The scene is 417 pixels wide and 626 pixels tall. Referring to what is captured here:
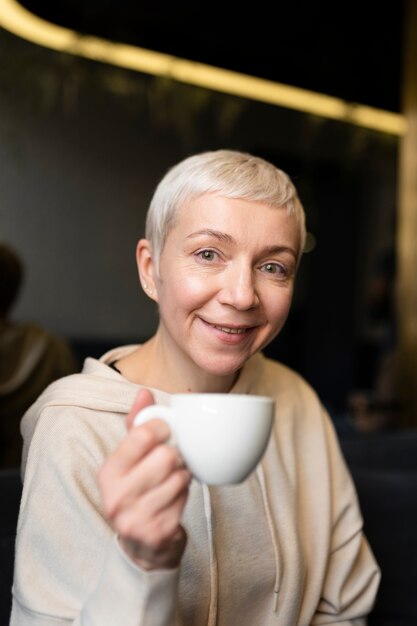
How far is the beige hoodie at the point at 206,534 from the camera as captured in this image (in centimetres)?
97

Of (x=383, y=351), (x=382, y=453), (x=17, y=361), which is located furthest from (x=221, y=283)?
(x=383, y=351)

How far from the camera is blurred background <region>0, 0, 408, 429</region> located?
6.46ft


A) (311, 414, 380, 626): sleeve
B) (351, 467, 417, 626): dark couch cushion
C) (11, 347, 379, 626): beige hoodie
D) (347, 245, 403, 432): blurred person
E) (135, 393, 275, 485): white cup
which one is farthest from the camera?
(347, 245, 403, 432): blurred person

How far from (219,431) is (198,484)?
46 centimetres

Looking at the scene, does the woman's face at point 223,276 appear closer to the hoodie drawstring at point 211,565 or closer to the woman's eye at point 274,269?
the woman's eye at point 274,269

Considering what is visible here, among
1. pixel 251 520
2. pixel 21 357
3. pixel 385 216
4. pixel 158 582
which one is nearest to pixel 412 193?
pixel 385 216

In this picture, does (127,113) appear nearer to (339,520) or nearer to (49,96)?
(49,96)

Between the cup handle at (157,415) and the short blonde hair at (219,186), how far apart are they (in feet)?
1.35

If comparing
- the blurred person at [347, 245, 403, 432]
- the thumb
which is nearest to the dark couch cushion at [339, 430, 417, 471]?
the blurred person at [347, 245, 403, 432]

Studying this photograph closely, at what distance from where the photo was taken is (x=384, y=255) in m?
2.89

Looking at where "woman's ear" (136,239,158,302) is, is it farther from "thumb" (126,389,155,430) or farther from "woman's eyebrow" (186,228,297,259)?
"thumb" (126,389,155,430)

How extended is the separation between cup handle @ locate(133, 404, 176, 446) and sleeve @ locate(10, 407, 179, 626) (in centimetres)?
24

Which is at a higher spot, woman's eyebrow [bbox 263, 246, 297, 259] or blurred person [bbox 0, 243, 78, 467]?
woman's eyebrow [bbox 263, 246, 297, 259]

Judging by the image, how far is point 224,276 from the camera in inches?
42.6
